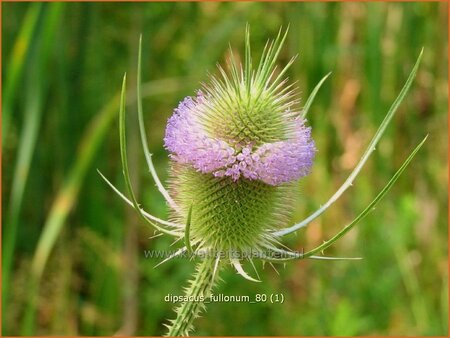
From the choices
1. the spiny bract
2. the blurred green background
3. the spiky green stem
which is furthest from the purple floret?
the blurred green background

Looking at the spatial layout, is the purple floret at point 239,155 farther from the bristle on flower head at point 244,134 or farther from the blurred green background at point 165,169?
the blurred green background at point 165,169

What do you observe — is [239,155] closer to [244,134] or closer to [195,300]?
[244,134]

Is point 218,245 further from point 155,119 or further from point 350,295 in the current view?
point 155,119

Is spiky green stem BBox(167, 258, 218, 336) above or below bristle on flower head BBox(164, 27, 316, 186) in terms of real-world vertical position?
below

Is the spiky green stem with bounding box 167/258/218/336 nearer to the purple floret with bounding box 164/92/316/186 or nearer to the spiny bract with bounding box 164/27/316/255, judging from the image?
the spiny bract with bounding box 164/27/316/255

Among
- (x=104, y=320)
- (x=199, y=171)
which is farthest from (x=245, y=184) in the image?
(x=104, y=320)

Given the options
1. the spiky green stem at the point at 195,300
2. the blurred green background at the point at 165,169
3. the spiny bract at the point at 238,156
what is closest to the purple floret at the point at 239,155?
the spiny bract at the point at 238,156

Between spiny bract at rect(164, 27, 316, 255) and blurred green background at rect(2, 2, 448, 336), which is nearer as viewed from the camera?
spiny bract at rect(164, 27, 316, 255)
